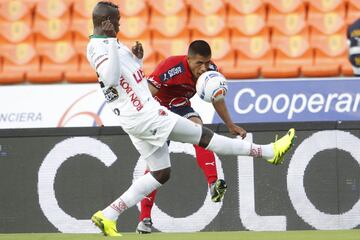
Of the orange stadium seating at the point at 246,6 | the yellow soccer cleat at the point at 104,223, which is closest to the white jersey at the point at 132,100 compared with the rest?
the yellow soccer cleat at the point at 104,223

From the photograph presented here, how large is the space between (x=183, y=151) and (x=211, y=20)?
Result: 12.0 feet

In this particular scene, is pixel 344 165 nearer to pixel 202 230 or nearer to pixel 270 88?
pixel 202 230

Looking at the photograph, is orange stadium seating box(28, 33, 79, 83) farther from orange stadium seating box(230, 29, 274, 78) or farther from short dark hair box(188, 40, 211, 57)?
short dark hair box(188, 40, 211, 57)

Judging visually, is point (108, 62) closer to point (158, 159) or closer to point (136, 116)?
point (136, 116)

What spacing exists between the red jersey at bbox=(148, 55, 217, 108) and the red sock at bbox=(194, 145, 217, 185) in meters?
0.42

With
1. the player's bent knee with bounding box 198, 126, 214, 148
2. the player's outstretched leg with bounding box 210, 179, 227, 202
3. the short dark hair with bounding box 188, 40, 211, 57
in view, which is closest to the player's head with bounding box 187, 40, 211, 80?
the short dark hair with bounding box 188, 40, 211, 57

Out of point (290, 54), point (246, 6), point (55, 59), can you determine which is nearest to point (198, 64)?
point (290, 54)

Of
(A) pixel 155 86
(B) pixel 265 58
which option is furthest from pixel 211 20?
(A) pixel 155 86

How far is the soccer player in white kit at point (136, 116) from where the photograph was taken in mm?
6182

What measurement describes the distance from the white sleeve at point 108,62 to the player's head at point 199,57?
3.10 ft

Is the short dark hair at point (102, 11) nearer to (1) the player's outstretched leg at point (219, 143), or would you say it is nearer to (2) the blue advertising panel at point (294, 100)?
(1) the player's outstretched leg at point (219, 143)

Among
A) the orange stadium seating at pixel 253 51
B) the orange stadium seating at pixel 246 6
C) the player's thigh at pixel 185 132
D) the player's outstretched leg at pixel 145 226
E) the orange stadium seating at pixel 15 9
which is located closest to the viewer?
the player's thigh at pixel 185 132

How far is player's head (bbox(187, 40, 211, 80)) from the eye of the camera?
22.6 ft

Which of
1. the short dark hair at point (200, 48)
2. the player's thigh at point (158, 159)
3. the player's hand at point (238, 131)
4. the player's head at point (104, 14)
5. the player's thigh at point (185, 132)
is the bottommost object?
the player's thigh at point (158, 159)
